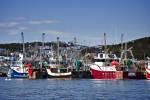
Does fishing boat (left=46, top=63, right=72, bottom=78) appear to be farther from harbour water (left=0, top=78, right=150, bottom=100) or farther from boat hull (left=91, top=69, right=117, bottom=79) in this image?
harbour water (left=0, top=78, right=150, bottom=100)

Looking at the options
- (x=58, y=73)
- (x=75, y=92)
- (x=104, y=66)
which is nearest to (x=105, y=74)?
(x=104, y=66)

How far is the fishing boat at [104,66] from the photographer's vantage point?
5133 inches

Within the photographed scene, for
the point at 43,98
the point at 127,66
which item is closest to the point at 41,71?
the point at 127,66

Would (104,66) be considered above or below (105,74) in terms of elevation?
above

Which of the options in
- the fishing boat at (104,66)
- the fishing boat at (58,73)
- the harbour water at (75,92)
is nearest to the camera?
the harbour water at (75,92)

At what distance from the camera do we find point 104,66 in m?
130

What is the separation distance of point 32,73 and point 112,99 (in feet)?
274

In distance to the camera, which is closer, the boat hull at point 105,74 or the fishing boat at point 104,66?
the fishing boat at point 104,66

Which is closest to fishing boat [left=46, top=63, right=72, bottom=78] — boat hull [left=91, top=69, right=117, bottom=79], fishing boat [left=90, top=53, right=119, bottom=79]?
fishing boat [left=90, top=53, right=119, bottom=79]

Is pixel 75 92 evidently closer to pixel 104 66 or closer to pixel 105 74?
pixel 104 66

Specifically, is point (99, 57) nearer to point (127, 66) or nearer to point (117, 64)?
point (117, 64)

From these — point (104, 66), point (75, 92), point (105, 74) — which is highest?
point (104, 66)

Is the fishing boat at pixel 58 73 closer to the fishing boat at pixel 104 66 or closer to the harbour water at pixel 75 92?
the fishing boat at pixel 104 66

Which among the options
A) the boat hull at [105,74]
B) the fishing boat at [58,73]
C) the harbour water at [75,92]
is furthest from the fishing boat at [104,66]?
the harbour water at [75,92]
